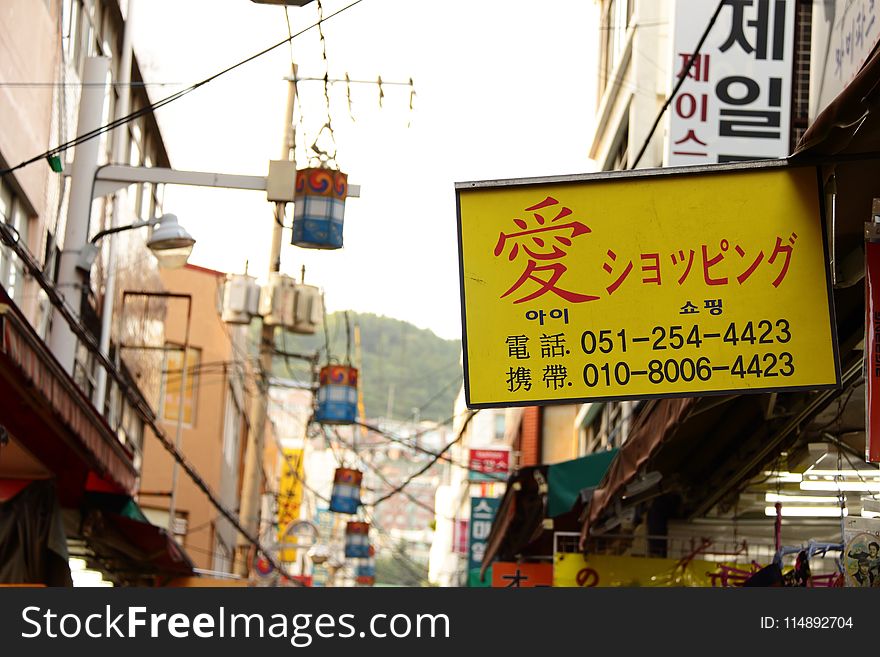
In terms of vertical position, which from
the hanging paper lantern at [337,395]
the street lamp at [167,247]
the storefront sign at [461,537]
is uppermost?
the street lamp at [167,247]

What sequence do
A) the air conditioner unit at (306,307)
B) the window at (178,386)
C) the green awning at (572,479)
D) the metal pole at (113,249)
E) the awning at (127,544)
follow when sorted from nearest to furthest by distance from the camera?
the green awning at (572,479), the awning at (127,544), the metal pole at (113,249), the air conditioner unit at (306,307), the window at (178,386)

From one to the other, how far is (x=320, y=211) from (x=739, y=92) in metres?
5.17

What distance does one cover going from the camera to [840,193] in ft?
23.5

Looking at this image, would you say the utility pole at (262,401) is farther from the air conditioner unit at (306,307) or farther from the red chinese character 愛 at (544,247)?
the red chinese character 愛 at (544,247)

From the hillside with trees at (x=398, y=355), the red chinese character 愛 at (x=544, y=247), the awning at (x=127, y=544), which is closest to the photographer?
the red chinese character 愛 at (x=544, y=247)

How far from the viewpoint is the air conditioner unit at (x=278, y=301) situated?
30219mm

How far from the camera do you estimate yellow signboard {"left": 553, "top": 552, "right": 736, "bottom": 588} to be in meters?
13.3

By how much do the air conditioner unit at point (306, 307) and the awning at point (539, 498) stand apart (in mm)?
6871

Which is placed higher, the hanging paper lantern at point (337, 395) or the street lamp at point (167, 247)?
the street lamp at point (167, 247)

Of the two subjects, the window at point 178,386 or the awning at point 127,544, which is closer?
the awning at point 127,544

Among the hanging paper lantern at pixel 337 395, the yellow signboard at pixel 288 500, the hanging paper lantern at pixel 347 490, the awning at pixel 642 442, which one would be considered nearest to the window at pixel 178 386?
the yellow signboard at pixel 288 500

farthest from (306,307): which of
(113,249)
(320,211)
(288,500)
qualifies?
(288,500)

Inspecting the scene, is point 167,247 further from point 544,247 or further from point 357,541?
point 357,541

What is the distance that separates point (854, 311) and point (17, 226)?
11081 mm
